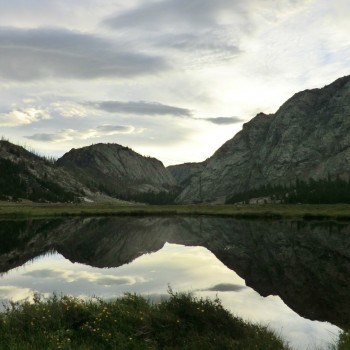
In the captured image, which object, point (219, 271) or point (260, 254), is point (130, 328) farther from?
point (260, 254)

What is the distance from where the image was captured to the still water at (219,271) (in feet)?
81.9

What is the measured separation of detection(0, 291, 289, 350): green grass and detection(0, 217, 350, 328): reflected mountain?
814 cm

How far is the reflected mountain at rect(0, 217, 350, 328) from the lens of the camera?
29045mm

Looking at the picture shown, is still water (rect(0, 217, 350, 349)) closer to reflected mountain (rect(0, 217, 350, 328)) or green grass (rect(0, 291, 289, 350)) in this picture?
reflected mountain (rect(0, 217, 350, 328))

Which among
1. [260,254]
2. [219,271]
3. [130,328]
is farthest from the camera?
[260,254]

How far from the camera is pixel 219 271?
136 ft

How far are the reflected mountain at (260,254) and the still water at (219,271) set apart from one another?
0.08 meters

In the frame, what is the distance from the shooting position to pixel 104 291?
102ft

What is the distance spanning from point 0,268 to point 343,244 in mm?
43453

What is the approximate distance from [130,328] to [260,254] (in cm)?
3687

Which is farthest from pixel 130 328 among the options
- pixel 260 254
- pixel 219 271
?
pixel 260 254

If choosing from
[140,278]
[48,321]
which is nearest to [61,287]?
[140,278]

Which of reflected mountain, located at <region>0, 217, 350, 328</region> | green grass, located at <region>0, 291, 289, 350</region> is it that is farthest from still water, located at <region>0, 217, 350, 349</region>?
green grass, located at <region>0, 291, 289, 350</region>

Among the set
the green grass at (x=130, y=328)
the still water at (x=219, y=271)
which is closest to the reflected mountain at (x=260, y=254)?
the still water at (x=219, y=271)
